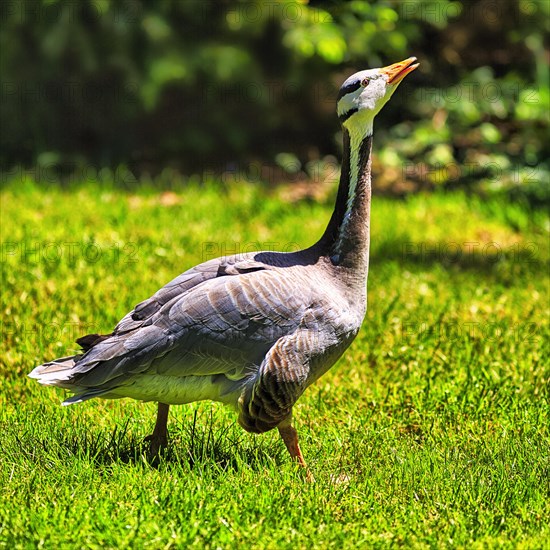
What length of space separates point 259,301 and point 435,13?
5.18m

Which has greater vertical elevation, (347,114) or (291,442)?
(347,114)

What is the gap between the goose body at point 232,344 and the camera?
13.0 ft

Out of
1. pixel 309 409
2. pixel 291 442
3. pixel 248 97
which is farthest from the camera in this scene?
pixel 248 97

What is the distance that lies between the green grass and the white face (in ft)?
4.86

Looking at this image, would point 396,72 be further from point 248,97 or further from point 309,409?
point 248,97

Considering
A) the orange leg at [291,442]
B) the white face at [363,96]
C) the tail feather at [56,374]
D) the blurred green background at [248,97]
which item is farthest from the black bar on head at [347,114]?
the blurred green background at [248,97]

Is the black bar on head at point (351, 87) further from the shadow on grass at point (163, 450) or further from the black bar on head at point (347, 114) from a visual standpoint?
the shadow on grass at point (163, 450)

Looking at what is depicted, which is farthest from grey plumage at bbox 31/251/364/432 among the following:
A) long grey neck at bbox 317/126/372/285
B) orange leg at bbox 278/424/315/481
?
long grey neck at bbox 317/126/372/285

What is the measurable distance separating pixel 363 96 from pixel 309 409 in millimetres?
1614

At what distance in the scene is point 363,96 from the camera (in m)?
4.23

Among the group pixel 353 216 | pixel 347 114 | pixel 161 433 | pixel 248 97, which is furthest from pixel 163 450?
pixel 248 97

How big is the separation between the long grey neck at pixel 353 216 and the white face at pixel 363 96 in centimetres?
9

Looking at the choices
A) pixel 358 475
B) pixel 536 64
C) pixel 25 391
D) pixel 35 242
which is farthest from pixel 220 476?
pixel 536 64

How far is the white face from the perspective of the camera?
4.24 m
